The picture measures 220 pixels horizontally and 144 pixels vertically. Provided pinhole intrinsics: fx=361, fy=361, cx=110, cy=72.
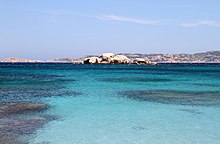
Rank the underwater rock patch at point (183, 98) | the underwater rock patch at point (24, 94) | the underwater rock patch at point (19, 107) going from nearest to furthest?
the underwater rock patch at point (19, 107), the underwater rock patch at point (183, 98), the underwater rock patch at point (24, 94)

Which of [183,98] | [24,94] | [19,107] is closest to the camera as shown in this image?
[19,107]

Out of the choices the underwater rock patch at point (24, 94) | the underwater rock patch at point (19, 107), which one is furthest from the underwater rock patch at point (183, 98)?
the underwater rock patch at point (19, 107)

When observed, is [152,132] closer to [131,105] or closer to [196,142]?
[196,142]

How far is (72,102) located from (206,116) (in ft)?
31.5

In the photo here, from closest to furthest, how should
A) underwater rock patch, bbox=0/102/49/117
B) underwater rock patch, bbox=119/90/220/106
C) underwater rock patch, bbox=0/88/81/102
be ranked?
underwater rock patch, bbox=0/102/49/117 < underwater rock patch, bbox=119/90/220/106 < underwater rock patch, bbox=0/88/81/102

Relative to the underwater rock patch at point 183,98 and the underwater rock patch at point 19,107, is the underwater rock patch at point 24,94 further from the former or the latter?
the underwater rock patch at point 183,98

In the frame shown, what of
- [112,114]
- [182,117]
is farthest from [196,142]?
[112,114]

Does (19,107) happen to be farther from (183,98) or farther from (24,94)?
(183,98)

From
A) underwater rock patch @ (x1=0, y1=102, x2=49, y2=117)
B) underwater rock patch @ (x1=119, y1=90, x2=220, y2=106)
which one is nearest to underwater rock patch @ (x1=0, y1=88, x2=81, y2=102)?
underwater rock patch @ (x1=0, y1=102, x2=49, y2=117)

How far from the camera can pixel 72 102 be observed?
964 inches

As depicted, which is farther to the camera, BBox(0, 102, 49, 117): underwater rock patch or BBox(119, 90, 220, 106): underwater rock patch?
BBox(119, 90, 220, 106): underwater rock patch

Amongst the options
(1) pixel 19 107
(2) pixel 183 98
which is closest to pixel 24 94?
(1) pixel 19 107

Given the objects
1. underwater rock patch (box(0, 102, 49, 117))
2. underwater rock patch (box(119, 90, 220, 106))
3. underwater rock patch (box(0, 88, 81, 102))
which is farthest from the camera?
underwater rock patch (box(0, 88, 81, 102))

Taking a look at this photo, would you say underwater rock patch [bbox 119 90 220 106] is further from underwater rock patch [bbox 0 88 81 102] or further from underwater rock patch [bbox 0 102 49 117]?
underwater rock patch [bbox 0 102 49 117]
